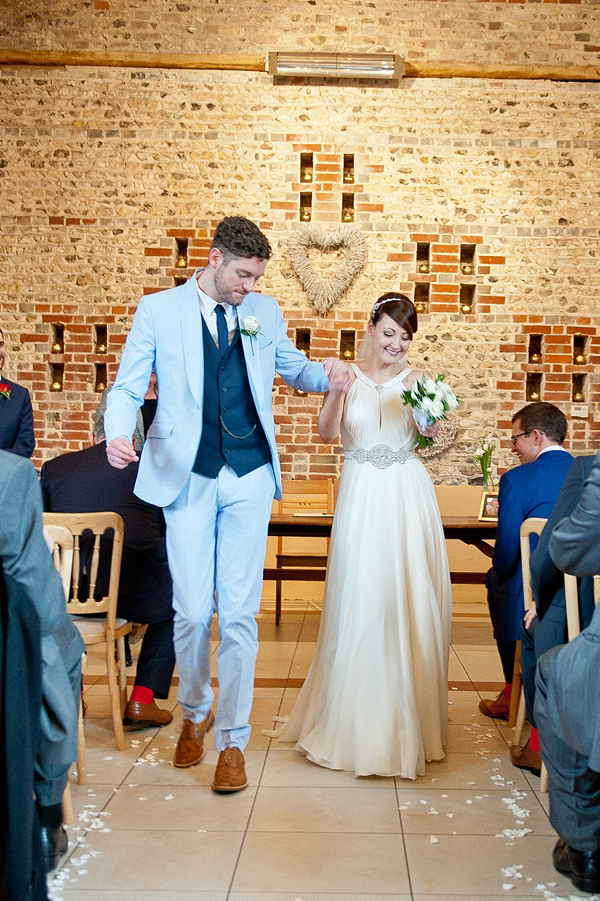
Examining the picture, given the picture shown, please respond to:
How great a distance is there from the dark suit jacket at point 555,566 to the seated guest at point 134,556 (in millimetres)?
1656

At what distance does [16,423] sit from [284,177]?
2965mm

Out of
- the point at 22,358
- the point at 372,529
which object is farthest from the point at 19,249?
the point at 372,529

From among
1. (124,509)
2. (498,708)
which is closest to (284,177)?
(124,509)

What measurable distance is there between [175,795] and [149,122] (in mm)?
5406

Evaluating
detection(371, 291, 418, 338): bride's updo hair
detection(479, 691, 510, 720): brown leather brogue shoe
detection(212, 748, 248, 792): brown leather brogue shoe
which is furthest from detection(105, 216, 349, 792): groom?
detection(479, 691, 510, 720): brown leather brogue shoe

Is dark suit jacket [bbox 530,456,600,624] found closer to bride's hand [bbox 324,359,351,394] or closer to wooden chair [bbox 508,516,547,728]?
wooden chair [bbox 508,516,547,728]

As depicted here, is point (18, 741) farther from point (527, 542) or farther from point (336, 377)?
point (527, 542)

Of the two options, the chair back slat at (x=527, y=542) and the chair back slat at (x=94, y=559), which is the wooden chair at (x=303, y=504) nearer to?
the chair back slat at (x=94, y=559)

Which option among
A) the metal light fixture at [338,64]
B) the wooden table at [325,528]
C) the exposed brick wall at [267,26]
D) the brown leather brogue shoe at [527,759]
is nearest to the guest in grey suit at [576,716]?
the brown leather brogue shoe at [527,759]

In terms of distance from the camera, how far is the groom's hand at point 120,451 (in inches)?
104

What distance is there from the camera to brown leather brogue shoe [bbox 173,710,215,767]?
123 inches

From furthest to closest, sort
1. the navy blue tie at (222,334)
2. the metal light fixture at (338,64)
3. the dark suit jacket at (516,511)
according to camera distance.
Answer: the metal light fixture at (338,64), the dark suit jacket at (516,511), the navy blue tie at (222,334)

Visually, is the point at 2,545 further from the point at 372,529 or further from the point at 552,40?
the point at 552,40

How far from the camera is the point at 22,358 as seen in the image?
6777mm
